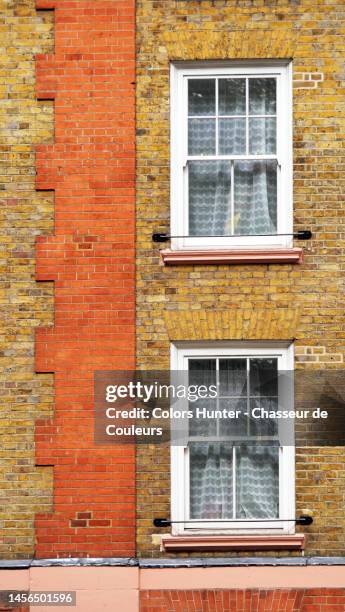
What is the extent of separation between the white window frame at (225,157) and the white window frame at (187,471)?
106cm

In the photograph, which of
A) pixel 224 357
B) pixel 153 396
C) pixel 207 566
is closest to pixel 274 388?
pixel 224 357

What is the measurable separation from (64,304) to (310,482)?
313 cm

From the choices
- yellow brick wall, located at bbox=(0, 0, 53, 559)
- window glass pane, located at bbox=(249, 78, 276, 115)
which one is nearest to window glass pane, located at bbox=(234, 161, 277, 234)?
window glass pane, located at bbox=(249, 78, 276, 115)

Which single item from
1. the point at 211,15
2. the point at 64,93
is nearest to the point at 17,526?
the point at 64,93

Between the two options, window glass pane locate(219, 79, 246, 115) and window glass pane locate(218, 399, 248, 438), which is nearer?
window glass pane locate(218, 399, 248, 438)

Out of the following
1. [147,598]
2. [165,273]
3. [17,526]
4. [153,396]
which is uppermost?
[165,273]

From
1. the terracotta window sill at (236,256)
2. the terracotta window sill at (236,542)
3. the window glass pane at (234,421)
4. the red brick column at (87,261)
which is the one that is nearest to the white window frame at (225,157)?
the terracotta window sill at (236,256)

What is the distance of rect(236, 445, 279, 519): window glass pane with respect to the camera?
8.85 meters

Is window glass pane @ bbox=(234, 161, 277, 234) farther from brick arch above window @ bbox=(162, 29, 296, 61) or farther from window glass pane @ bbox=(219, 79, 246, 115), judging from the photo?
brick arch above window @ bbox=(162, 29, 296, 61)

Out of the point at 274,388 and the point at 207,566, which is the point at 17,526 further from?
the point at 274,388

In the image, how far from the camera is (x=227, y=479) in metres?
8.91

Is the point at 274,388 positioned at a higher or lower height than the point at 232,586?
higher

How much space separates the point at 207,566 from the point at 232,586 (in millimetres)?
321

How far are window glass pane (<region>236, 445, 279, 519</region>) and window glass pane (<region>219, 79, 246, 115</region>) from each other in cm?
360
